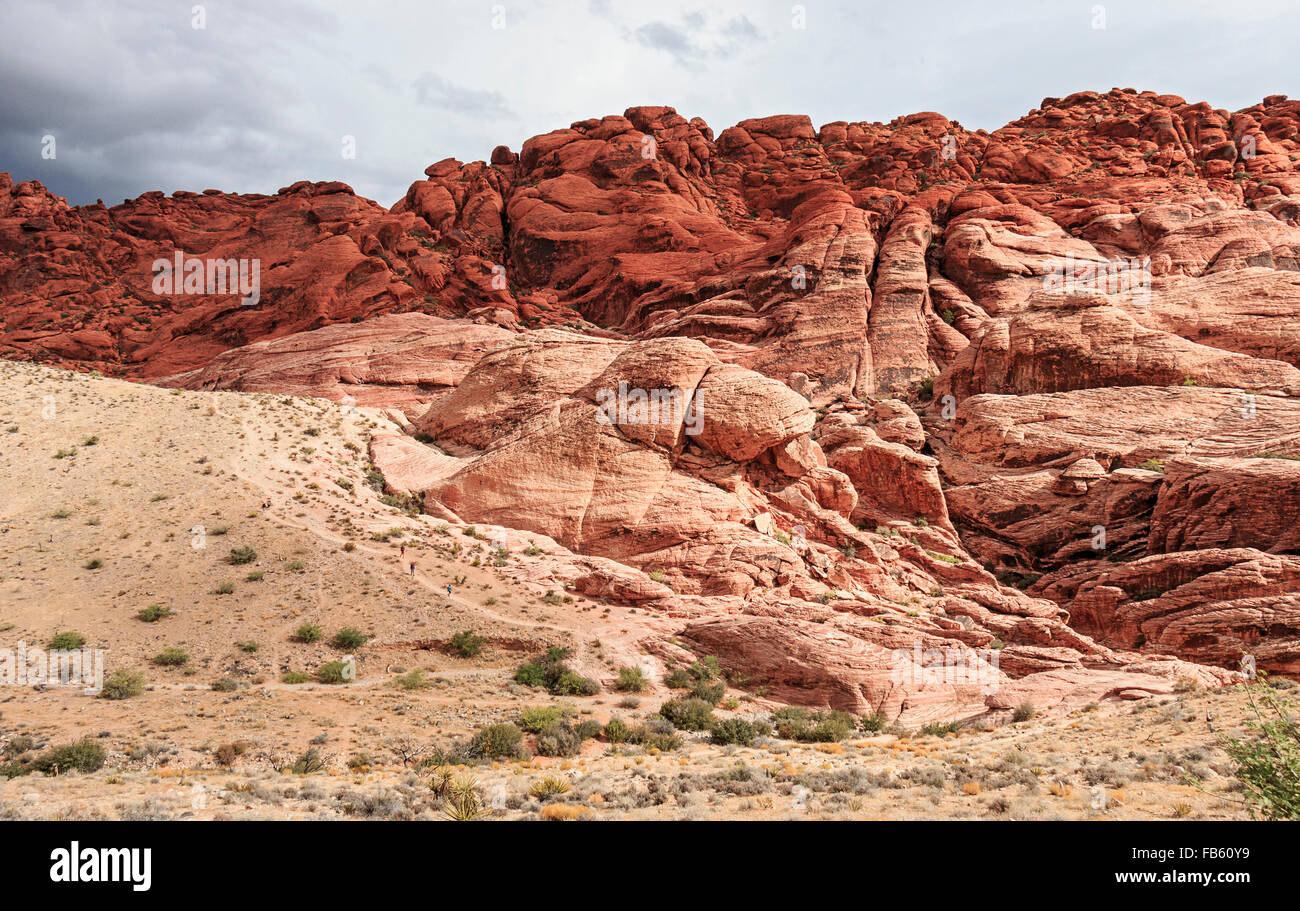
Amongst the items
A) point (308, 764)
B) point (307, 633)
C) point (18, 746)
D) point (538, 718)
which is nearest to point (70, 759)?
point (18, 746)

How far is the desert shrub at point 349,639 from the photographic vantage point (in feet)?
64.7

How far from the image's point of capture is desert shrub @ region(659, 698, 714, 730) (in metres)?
17.4

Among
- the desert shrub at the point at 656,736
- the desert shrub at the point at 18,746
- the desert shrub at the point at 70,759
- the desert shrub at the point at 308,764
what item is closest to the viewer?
the desert shrub at the point at 70,759

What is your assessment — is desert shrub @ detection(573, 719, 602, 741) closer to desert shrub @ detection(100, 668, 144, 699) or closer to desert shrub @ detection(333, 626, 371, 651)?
desert shrub @ detection(333, 626, 371, 651)

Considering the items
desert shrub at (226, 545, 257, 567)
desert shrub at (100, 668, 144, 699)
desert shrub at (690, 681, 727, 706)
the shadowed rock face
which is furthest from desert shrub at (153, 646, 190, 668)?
desert shrub at (690, 681, 727, 706)

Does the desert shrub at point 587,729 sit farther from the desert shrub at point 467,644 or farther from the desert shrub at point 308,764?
the desert shrub at point 308,764

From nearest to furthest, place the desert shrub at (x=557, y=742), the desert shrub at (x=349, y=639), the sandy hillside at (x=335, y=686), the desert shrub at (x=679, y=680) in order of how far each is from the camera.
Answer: the sandy hillside at (x=335, y=686), the desert shrub at (x=557, y=742), the desert shrub at (x=349, y=639), the desert shrub at (x=679, y=680)

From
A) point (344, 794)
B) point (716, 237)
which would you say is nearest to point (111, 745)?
point (344, 794)

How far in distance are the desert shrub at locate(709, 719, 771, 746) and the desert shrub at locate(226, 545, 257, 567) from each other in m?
16.1

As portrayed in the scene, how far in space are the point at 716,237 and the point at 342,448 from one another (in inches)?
1860

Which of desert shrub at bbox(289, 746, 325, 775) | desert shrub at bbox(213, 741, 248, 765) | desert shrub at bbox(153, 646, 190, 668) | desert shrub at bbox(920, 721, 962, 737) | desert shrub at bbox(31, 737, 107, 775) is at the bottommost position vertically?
desert shrub at bbox(920, 721, 962, 737)

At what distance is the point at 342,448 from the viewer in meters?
32.9

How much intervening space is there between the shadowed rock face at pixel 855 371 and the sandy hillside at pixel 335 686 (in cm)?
345

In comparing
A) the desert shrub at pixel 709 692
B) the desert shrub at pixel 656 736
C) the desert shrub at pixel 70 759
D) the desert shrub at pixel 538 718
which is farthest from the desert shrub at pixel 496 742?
the desert shrub at pixel 70 759
